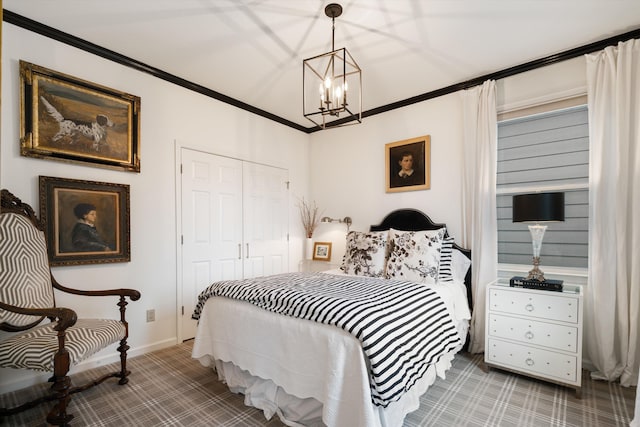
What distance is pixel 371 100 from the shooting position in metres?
3.97

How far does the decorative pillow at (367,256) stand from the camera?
325 cm

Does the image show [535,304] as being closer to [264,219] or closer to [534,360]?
[534,360]

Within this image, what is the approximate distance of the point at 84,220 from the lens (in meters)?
2.80

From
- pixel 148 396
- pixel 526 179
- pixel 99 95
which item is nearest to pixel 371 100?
pixel 526 179

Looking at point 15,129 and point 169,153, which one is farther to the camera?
point 169,153

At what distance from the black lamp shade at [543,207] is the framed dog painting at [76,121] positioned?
3.42 m

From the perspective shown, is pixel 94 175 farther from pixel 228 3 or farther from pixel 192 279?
pixel 228 3

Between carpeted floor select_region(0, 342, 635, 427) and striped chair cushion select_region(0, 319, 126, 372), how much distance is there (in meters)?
0.43

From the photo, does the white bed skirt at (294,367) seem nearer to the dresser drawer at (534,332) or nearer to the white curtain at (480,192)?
the dresser drawer at (534,332)

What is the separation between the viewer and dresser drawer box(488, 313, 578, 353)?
2.43 meters

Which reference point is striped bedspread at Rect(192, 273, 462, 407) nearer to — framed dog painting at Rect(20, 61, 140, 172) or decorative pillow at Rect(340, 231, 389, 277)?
decorative pillow at Rect(340, 231, 389, 277)

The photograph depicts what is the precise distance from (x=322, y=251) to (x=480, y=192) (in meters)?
2.24

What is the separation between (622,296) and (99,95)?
460 centimetres

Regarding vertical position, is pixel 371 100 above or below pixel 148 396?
above
